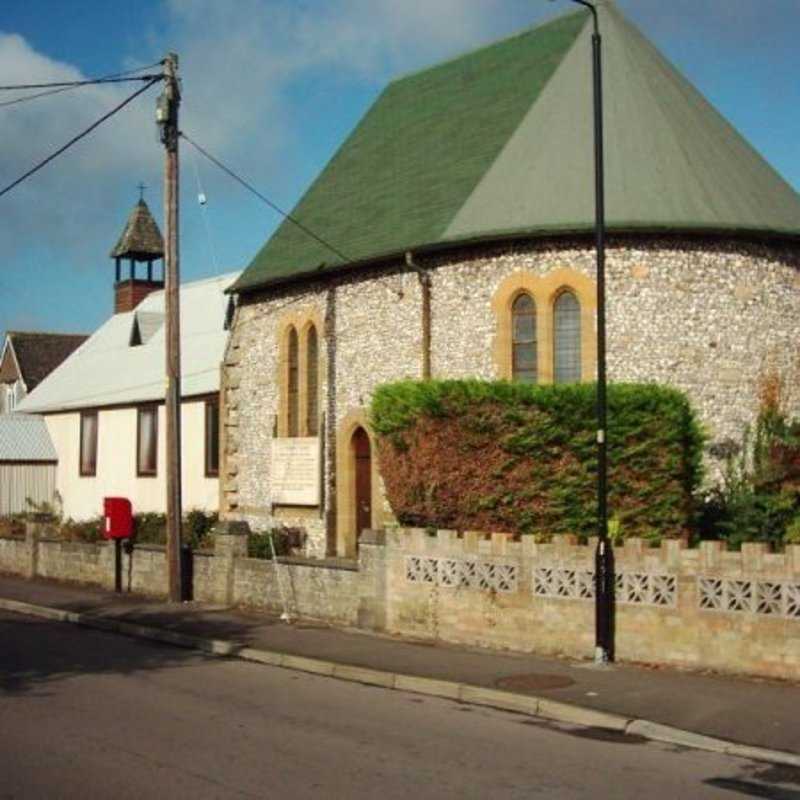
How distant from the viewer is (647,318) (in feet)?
70.2

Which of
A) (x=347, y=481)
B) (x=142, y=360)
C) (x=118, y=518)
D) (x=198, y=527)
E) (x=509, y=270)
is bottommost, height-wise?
(x=198, y=527)

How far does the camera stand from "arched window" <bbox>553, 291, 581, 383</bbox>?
22000 mm

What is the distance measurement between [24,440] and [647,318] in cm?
2683

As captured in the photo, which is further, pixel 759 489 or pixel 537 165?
pixel 537 165

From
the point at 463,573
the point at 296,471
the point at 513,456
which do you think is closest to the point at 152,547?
the point at 296,471

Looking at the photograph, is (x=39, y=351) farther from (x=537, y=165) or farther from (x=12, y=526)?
(x=537, y=165)

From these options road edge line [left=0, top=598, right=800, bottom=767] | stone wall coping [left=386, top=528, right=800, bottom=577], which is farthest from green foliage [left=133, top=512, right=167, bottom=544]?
stone wall coping [left=386, top=528, right=800, bottom=577]

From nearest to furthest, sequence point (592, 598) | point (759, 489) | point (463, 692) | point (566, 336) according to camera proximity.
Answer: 1. point (463, 692)
2. point (592, 598)
3. point (759, 489)
4. point (566, 336)

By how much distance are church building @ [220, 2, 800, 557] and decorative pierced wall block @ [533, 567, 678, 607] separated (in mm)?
6957

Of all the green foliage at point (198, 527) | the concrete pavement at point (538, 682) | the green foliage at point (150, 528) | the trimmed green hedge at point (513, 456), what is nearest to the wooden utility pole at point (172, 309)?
the concrete pavement at point (538, 682)

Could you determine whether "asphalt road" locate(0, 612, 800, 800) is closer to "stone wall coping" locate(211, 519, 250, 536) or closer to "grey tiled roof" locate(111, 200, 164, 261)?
"stone wall coping" locate(211, 519, 250, 536)

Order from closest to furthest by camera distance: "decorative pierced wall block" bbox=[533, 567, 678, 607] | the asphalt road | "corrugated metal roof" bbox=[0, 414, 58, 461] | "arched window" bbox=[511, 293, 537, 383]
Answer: the asphalt road, "decorative pierced wall block" bbox=[533, 567, 678, 607], "arched window" bbox=[511, 293, 537, 383], "corrugated metal roof" bbox=[0, 414, 58, 461]

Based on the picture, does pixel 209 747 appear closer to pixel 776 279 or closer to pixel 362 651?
pixel 362 651

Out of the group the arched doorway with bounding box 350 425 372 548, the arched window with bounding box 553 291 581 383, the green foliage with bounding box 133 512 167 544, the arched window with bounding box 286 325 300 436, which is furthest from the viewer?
the green foliage with bounding box 133 512 167 544
